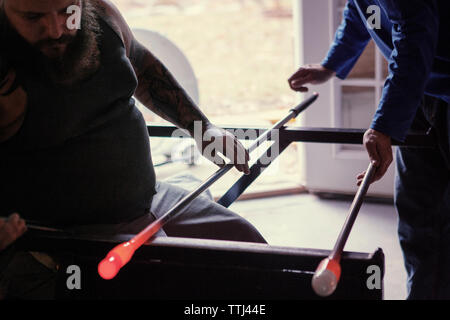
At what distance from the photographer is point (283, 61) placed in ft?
19.0

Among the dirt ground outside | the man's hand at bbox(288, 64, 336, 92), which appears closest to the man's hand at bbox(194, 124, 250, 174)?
the man's hand at bbox(288, 64, 336, 92)

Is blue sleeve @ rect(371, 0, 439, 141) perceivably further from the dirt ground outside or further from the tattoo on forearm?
the dirt ground outside

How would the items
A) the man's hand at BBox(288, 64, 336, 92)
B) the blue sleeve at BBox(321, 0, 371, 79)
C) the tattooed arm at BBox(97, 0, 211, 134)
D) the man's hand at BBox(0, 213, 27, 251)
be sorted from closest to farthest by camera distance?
the man's hand at BBox(0, 213, 27, 251), the tattooed arm at BBox(97, 0, 211, 134), the blue sleeve at BBox(321, 0, 371, 79), the man's hand at BBox(288, 64, 336, 92)

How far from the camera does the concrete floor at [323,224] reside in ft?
8.22

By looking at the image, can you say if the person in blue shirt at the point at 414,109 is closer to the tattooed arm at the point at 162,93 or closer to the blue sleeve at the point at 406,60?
the blue sleeve at the point at 406,60

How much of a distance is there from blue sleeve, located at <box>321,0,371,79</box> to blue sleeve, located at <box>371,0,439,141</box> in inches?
15.5

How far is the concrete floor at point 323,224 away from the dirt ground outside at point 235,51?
45cm

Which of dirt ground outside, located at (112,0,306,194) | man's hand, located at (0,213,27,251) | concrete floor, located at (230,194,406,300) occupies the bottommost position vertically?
concrete floor, located at (230,194,406,300)

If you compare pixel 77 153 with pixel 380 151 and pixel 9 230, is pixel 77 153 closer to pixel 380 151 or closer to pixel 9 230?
pixel 9 230

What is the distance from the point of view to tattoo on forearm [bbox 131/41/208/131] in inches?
62.8

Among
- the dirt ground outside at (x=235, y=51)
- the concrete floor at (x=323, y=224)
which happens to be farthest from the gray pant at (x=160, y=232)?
the dirt ground outside at (x=235, y=51)
